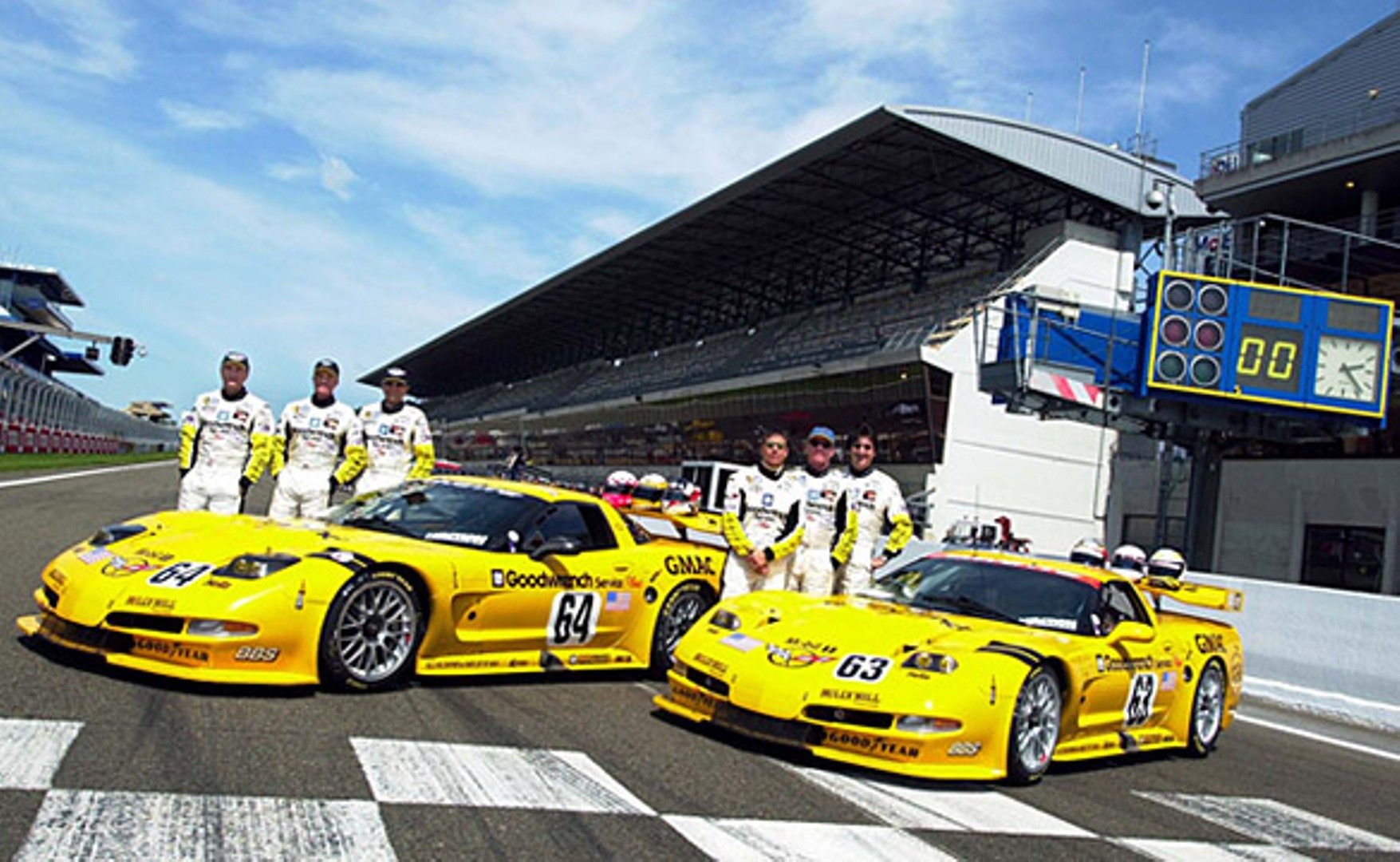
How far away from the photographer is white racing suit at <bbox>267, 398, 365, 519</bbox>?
1032 cm

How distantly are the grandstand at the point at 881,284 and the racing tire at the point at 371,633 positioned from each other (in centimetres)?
2601

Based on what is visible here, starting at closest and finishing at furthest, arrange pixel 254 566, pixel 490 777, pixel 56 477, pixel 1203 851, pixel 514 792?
pixel 514 792 < pixel 490 777 < pixel 1203 851 < pixel 254 566 < pixel 56 477

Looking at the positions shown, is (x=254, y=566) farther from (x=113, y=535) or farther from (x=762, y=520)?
(x=762, y=520)

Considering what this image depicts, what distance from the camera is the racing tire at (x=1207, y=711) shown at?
7742mm

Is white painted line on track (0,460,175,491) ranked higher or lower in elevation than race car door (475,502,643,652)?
lower

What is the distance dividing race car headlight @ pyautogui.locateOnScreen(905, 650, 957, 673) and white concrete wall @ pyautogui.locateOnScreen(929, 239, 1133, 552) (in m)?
25.8

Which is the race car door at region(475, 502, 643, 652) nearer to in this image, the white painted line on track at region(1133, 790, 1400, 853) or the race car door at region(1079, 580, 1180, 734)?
the race car door at region(1079, 580, 1180, 734)

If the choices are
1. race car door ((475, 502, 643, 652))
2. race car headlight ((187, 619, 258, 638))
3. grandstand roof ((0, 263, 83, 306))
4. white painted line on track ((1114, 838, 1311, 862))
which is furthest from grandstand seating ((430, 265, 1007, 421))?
grandstand roof ((0, 263, 83, 306))

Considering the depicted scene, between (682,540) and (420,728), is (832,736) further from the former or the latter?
(682,540)

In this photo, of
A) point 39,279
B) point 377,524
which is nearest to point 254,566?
point 377,524

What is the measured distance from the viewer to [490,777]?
188 inches

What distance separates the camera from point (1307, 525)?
1116 inches

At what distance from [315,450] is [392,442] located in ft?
2.21

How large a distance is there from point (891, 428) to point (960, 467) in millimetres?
2335
